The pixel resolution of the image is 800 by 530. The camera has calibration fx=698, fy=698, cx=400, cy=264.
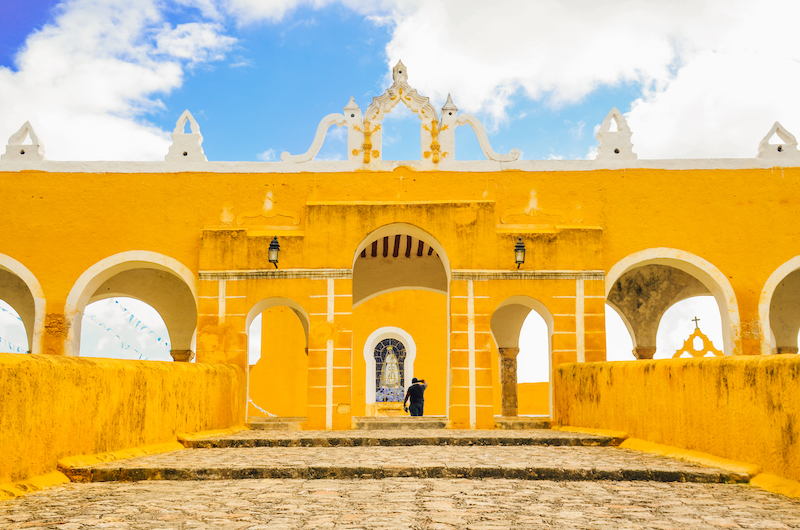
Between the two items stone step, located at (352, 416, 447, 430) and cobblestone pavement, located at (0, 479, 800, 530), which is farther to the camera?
stone step, located at (352, 416, 447, 430)

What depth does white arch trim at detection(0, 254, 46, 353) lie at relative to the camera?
38.0 feet

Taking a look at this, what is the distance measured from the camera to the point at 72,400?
519 centimetres

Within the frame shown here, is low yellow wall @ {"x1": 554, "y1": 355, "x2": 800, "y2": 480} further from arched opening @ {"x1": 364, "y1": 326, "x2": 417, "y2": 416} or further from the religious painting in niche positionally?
the religious painting in niche

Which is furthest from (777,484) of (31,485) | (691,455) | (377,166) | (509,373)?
(509,373)

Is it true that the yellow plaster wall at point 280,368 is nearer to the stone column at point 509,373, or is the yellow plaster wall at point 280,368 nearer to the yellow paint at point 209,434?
the stone column at point 509,373

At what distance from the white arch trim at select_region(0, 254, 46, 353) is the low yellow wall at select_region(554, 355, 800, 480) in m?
8.97

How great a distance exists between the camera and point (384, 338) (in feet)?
60.9

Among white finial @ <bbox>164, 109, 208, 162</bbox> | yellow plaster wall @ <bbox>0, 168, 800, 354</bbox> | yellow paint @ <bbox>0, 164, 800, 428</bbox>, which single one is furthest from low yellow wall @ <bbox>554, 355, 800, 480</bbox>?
white finial @ <bbox>164, 109, 208, 162</bbox>

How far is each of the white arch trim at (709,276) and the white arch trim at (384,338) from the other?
7596 millimetres

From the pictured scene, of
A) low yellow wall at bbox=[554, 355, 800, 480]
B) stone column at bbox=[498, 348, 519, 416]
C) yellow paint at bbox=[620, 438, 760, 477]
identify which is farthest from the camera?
stone column at bbox=[498, 348, 519, 416]

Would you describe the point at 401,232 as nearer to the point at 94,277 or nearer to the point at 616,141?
the point at 616,141

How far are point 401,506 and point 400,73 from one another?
32.8 feet

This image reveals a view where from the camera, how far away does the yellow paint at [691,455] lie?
189 inches

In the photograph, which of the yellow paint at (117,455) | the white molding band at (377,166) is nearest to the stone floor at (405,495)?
the yellow paint at (117,455)
